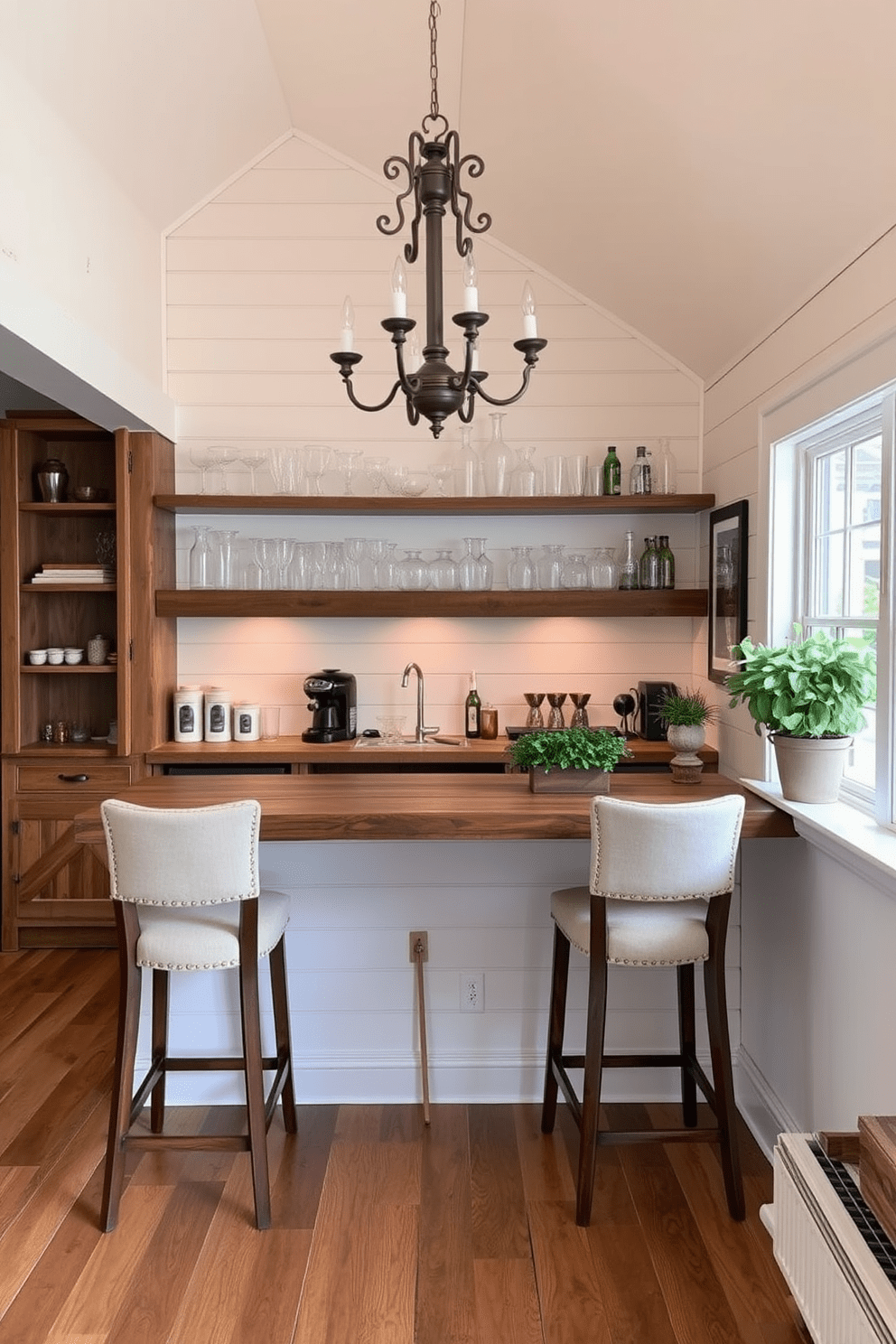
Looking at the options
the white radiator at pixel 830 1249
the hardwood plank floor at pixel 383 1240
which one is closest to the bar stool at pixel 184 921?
the hardwood plank floor at pixel 383 1240

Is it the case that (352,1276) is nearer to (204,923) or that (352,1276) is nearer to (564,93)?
(204,923)

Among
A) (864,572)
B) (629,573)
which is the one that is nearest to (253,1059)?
(864,572)

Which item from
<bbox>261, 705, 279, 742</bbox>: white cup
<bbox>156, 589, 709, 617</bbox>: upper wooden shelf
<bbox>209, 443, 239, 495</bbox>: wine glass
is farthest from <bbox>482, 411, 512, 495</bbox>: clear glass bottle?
<bbox>261, 705, 279, 742</bbox>: white cup

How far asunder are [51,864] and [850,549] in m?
3.66

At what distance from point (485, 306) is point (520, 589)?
1.29 meters

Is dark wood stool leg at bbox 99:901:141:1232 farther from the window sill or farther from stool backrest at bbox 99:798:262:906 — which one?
the window sill

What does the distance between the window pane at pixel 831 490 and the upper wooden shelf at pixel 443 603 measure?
1.29m

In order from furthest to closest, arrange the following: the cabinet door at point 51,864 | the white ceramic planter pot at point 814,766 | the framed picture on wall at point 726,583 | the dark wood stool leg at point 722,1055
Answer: the cabinet door at point 51,864, the framed picture on wall at point 726,583, the white ceramic planter pot at point 814,766, the dark wood stool leg at point 722,1055

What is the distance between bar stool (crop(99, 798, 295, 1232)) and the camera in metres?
2.55

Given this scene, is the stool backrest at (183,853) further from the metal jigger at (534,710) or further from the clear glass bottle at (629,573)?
the clear glass bottle at (629,573)

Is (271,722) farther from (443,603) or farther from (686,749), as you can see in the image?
(686,749)

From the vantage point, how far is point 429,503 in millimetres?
4426

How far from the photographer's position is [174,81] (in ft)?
11.7

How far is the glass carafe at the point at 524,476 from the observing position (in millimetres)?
4539
